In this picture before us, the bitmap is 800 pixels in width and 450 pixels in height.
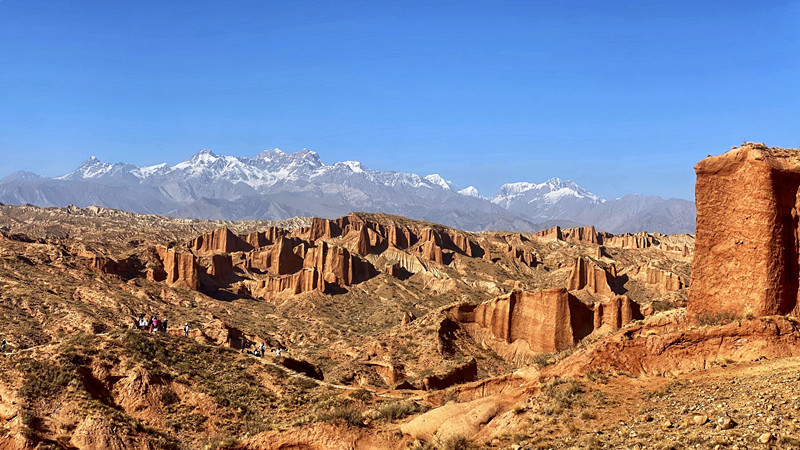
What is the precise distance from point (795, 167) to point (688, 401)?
10.0 meters

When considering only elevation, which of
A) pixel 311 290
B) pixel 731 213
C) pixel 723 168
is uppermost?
pixel 723 168

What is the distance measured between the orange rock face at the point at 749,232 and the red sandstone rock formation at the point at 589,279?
323ft

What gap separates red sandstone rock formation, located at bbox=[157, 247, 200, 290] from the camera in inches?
4031

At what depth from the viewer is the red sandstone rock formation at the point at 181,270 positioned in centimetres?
10238

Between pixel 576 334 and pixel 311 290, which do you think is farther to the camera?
pixel 311 290

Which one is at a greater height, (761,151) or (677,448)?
(761,151)

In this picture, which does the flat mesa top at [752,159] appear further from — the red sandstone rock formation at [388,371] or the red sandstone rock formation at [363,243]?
the red sandstone rock formation at [363,243]

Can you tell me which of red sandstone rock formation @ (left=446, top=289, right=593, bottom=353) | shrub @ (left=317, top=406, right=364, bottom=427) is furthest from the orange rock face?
red sandstone rock formation @ (left=446, top=289, right=593, bottom=353)

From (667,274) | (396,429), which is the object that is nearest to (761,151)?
(396,429)

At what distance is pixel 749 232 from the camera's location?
23.0 meters

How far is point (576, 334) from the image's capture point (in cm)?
5741

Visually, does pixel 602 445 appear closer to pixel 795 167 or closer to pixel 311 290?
pixel 795 167

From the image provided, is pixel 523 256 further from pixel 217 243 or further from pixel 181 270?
pixel 181 270

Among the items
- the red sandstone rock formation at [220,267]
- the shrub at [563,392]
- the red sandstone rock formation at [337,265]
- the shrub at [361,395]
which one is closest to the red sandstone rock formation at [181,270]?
the red sandstone rock formation at [220,267]
